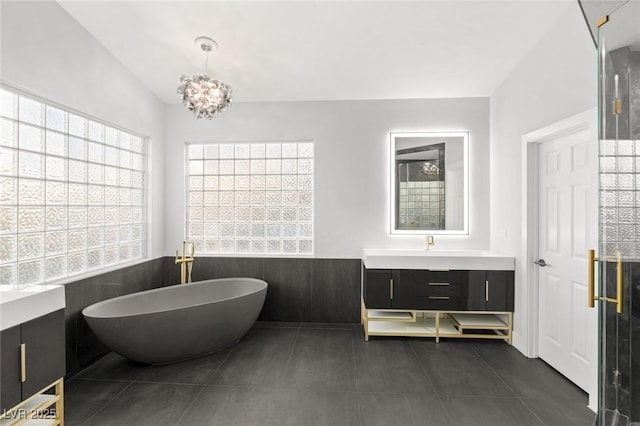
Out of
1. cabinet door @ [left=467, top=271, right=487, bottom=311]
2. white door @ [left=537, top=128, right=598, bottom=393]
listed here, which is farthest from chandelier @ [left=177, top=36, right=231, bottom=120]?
cabinet door @ [left=467, top=271, right=487, bottom=311]

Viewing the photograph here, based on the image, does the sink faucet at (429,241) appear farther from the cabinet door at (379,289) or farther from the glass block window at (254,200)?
the glass block window at (254,200)

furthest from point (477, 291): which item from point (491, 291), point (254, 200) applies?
point (254, 200)

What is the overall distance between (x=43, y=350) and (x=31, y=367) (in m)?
0.09

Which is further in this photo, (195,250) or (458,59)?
(195,250)

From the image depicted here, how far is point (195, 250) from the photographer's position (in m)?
3.86

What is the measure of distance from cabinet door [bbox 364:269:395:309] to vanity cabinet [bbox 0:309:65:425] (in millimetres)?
2501

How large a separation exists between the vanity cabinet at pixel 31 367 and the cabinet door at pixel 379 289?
2.50m

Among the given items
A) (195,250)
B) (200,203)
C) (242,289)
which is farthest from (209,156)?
(242,289)

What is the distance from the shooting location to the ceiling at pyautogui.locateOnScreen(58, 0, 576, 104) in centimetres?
232

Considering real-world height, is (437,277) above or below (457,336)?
above

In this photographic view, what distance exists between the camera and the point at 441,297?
122 inches

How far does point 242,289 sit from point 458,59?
11.0 ft

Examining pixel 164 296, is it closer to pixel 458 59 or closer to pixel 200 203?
pixel 200 203

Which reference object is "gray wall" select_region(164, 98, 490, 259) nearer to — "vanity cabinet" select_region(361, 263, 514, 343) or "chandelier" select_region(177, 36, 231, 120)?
"vanity cabinet" select_region(361, 263, 514, 343)
